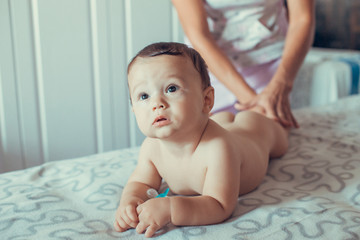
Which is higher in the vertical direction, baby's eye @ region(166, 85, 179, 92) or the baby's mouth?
baby's eye @ region(166, 85, 179, 92)

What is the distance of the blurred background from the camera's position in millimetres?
1771

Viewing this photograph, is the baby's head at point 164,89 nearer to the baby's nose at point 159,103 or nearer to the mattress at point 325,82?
the baby's nose at point 159,103

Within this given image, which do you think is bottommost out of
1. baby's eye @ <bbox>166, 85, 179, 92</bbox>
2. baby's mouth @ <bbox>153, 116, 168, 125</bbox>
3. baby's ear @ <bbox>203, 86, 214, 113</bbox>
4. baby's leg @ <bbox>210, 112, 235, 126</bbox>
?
baby's leg @ <bbox>210, 112, 235, 126</bbox>

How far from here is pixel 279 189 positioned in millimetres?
941

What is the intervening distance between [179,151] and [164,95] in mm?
144

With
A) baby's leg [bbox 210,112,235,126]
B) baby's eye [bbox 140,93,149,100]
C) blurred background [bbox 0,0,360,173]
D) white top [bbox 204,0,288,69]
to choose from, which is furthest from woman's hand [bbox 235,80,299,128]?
blurred background [bbox 0,0,360,173]

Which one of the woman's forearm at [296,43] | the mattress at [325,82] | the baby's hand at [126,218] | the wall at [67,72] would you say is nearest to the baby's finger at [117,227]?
the baby's hand at [126,218]

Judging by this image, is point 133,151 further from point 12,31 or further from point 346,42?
point 346,42

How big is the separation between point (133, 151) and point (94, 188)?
305mm

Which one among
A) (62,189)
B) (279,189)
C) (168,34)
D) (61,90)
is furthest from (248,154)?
(168,34)

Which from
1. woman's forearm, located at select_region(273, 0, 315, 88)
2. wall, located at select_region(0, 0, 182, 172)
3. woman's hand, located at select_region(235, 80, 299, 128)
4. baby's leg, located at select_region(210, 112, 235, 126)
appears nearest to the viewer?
baby's leg, located at select_region(210, 112, 235, 126)

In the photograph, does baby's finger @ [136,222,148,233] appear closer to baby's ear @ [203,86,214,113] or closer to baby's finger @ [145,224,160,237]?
baby's finger @ [145,224,160,237]

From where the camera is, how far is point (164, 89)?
758mm

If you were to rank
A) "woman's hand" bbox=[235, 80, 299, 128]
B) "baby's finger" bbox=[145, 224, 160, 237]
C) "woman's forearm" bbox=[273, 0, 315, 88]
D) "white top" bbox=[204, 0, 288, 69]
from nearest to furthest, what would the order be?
"baby's finger" bbox=[145, 224, 160, 237]
"woman's hand" bbox=[235, 80, 299, 128]
"woman's forearm" bbox=[273, 0, 315, 88]
"white top" bbox=[204, 0, 288, 69]
